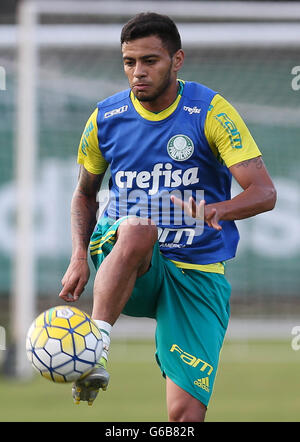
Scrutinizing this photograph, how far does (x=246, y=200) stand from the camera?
418 cm

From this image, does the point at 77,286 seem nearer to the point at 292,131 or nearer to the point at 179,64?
the point at 179,64

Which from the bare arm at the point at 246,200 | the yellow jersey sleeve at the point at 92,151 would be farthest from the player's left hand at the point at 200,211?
the yellow jersey sleeve at the point at 92,151

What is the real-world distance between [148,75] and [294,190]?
6.89 meters

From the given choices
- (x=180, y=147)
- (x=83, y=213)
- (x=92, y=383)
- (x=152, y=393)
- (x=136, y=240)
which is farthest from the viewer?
(x=152, y=393)

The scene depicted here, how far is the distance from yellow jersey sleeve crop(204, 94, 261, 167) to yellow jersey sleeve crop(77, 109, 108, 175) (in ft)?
2.07

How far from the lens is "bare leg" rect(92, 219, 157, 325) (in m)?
4.12

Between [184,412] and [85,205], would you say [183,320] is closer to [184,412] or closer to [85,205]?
[184,412]

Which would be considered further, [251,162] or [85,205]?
[85,205]

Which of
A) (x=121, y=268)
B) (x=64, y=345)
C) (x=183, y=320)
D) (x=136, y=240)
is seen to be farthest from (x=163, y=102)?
(x=64, y=345)

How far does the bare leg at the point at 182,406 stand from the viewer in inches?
182

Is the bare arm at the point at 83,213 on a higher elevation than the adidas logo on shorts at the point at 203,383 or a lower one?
higher

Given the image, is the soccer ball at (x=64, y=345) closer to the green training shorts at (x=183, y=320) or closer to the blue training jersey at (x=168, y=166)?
the green training shorts at (x=183, y=320)

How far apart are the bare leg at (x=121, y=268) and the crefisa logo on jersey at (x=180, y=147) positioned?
0.55 m

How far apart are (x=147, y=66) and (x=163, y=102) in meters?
0.30
